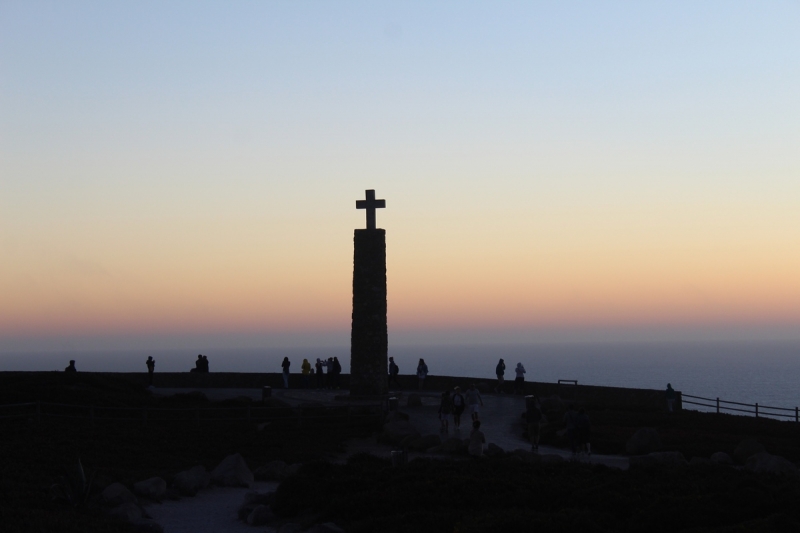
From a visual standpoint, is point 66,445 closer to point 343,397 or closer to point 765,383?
point 343,397

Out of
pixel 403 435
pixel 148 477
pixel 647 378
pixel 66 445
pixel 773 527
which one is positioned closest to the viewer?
pixel 773 527

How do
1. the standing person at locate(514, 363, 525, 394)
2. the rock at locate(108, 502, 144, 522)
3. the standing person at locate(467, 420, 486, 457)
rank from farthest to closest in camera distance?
1. the standing person at locate(514, 363, 525, 394)
2. the standing person at locate(467, 420, 486, 457)
3. the rock at locate(108, 502, 144, 522)

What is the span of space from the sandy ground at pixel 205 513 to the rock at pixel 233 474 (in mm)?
221

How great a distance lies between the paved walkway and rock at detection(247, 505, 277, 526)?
8.38 meters

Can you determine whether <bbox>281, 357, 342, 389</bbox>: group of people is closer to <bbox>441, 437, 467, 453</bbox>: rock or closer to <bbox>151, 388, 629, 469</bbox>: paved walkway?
<bbox>151, 388, 629, 469</bbox>: paved walkway

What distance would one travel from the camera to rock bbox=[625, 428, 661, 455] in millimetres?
23781

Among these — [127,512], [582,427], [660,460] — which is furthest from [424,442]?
[127,512]

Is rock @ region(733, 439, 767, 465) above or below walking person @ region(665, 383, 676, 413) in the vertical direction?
below

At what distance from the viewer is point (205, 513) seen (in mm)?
16812

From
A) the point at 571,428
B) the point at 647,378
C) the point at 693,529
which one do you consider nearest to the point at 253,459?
the point at 571,428

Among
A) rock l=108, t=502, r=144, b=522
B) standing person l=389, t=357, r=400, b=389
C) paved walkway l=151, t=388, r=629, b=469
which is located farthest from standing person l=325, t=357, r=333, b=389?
rock l=108, t=502, r=144, b=522

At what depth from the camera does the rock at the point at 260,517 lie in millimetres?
15914

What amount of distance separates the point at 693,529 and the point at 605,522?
4.68 ft

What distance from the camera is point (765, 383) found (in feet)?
573
